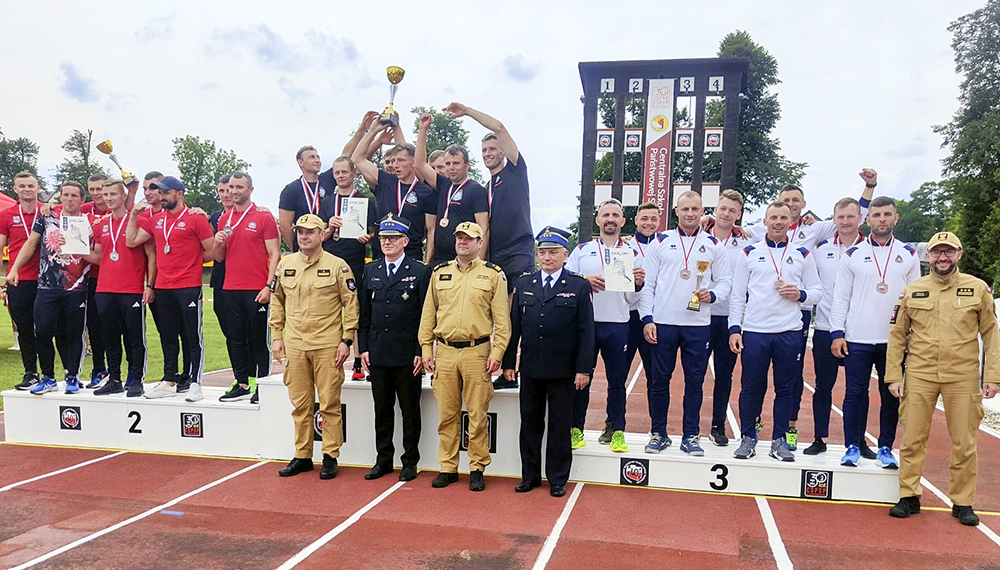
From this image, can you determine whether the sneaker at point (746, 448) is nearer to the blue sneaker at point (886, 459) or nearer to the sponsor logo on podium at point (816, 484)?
the sponsor logo on podium at point (816, 484)

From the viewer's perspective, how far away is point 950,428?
188 inches

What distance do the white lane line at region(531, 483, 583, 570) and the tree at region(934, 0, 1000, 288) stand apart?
1094 inches

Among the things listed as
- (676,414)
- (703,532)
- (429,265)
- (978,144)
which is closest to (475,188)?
(429,265)

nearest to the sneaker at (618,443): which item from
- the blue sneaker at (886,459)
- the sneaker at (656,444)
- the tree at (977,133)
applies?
the sneaker at (656,444)

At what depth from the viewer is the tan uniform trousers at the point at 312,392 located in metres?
5.58

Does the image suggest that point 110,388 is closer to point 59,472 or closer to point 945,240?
point 59,472

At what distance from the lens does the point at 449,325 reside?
5168 millimetres

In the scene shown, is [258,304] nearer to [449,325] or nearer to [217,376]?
[449,325]

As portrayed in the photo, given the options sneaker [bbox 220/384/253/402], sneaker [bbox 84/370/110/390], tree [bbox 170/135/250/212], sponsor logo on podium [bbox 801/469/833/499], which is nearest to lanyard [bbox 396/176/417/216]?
sneaker [bbox 220/384/253/402]

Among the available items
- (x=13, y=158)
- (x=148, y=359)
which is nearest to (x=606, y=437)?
(x=148, y=359)

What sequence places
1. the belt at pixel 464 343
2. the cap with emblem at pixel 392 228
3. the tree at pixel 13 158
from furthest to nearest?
the tree at pixel 13 158
the cap with emblem at pixel 392 228
the belt at pixel 464 343

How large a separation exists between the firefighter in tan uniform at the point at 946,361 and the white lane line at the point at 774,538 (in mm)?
888

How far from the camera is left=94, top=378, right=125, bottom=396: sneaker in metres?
6.65

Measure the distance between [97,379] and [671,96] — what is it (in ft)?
40.6
